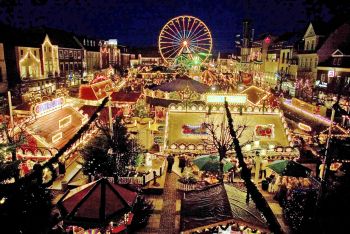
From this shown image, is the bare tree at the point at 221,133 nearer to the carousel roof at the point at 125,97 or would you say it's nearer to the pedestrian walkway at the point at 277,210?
the pedestrian walkway at the point at 277,210

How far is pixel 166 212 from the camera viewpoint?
13234 mm

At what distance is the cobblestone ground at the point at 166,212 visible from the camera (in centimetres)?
1184

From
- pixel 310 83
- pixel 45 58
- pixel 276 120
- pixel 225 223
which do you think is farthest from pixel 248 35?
pixel 225 223

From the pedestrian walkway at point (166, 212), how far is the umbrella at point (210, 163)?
75.1 inches

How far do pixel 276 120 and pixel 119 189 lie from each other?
500 inches

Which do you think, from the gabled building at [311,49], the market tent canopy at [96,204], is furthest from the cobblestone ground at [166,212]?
the gabled building at [311,49]

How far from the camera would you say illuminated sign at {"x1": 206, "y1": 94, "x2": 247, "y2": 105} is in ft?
66.1

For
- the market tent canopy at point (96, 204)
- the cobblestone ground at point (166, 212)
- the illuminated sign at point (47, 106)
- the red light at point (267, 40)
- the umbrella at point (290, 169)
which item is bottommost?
the cobblestone ground at point (166, 212)

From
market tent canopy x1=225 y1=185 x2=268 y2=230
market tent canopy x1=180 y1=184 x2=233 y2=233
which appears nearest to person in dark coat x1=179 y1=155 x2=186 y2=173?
market tent canopy x1=180 y1=184 x2=233 y2=233

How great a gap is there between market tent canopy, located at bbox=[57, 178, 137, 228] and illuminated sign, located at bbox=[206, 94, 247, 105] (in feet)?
37.3

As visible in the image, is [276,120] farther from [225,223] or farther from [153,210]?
[225,223]

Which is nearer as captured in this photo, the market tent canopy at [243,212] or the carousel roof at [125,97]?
the market tent canopy at [243,212]

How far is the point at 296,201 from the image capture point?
11844 mm

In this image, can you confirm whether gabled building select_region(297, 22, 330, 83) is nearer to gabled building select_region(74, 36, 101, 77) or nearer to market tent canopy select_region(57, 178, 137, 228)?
market tent canopy select_region(57, 178, 137, 228)
